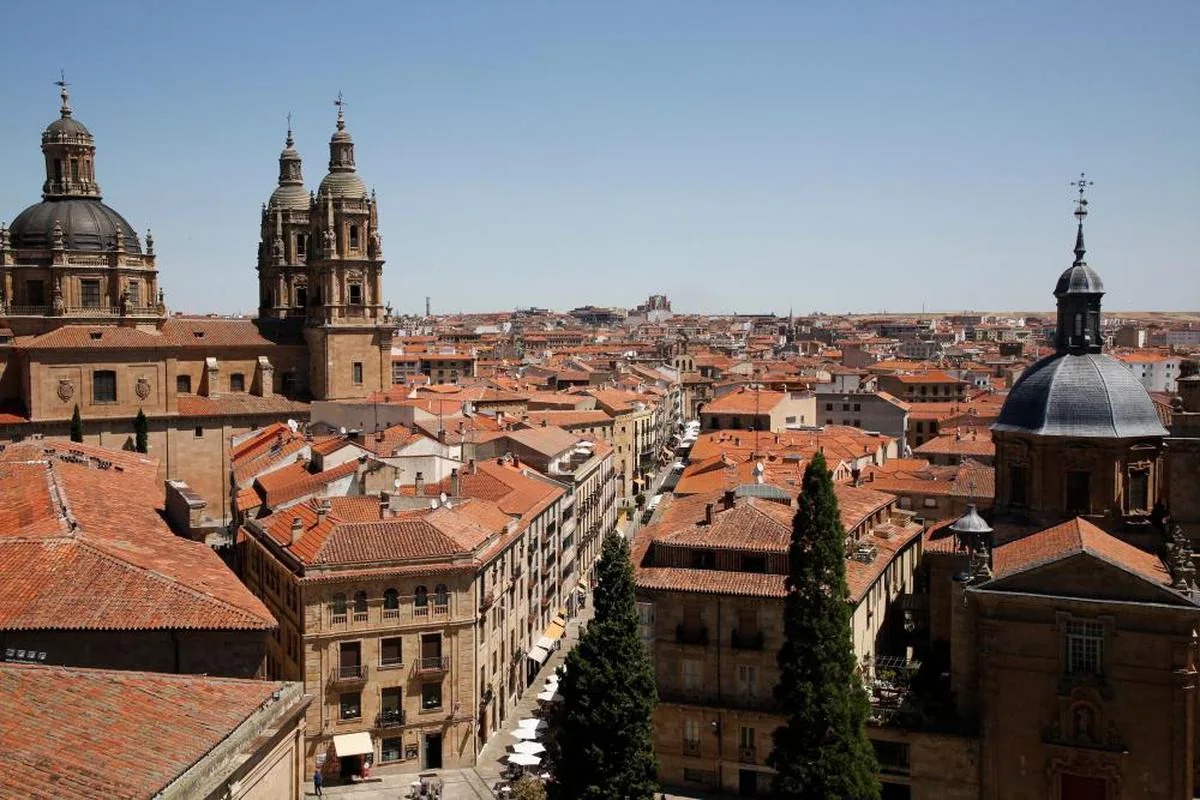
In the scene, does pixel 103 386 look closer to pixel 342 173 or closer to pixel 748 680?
pixel 342 173

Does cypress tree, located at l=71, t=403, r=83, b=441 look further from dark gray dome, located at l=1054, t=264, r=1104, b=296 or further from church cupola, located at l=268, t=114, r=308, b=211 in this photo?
dark gray dome, located at l=1054, t=264, r=1104, b=296

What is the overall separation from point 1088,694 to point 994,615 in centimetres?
319

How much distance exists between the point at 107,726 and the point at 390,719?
24.0 m

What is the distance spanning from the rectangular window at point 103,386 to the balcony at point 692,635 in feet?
151

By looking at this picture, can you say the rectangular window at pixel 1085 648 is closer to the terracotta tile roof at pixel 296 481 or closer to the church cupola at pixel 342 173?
the terracotta tile roof at pixel 296 481

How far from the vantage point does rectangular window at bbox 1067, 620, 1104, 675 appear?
1280 inches

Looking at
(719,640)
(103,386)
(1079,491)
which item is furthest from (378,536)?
(103,386)

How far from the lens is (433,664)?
1599 inches

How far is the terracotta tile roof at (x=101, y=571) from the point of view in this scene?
2195 centimetres

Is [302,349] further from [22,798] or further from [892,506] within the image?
[22,798]

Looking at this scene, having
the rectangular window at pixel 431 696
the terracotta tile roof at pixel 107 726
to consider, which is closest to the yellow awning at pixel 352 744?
the rectangular window at pixel 431 696

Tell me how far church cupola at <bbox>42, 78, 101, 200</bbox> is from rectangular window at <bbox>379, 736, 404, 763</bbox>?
5587 cm

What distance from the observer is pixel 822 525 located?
3269 cm

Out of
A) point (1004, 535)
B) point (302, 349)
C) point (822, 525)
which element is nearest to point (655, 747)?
point (822, 525)
